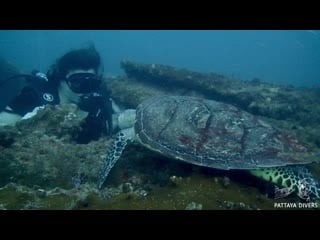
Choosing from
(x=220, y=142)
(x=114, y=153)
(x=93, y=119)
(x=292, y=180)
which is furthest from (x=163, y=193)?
(x=93, y=119)

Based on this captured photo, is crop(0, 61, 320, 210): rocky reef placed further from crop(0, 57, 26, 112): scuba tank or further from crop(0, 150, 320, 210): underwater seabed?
crop(0, 57, 26, 112): scuba tank

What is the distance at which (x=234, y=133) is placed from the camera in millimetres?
5828

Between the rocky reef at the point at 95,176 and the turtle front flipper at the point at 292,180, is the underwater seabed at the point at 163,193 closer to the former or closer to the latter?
the rocky reef at the point at 95,176

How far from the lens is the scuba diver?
8.14 m

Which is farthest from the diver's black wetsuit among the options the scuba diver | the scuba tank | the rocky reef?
the scuba tank

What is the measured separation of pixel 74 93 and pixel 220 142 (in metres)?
4.98

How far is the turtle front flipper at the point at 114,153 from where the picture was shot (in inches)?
229

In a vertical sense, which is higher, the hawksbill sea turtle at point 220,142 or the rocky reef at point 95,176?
the hawksbill sea turtle at point 220,142

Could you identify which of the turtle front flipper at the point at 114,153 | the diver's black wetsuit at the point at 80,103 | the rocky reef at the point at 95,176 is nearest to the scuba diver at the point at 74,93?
the diver's black wetsuit at the point at 80,103
